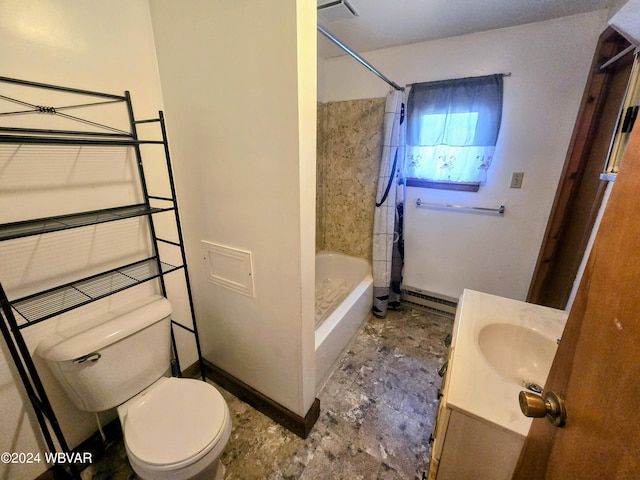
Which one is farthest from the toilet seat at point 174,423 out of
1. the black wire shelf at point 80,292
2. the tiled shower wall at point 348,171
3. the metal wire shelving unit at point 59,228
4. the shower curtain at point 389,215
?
the tiled shower wall at point 348,171

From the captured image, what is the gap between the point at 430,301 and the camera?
2.53 meters

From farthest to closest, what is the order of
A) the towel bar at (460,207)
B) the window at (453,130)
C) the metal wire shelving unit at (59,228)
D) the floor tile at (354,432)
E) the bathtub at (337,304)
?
the towel bar at (460,207) < the window at (453,130) < the bathtub at (337,304) < the floor tile at (354,432) < the metal wire shelving unit at (59,228)

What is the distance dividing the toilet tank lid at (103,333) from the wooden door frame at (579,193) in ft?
7.28

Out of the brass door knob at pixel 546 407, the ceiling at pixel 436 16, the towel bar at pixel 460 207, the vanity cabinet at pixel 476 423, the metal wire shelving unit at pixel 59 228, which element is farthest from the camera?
the towel bar at pixel 460 207

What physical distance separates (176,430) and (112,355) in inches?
16.1

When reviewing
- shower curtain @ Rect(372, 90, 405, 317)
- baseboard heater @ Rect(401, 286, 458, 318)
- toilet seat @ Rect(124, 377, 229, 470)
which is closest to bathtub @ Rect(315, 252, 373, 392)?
shower curtain @ Rect(372, 90, 405, 317)

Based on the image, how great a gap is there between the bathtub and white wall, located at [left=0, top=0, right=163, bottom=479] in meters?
1.19

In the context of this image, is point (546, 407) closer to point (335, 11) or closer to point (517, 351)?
point (517, 351)

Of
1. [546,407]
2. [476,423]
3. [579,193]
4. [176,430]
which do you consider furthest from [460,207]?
[176,430]

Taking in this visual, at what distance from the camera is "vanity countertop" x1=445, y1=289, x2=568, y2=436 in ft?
2.48

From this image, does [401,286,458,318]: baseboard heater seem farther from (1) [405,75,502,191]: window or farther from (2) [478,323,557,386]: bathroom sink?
(2) [478,323,557,386]: bathroom sink

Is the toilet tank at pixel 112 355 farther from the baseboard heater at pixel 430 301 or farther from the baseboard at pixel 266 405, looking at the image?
the baseboard heater at pixel 430 301

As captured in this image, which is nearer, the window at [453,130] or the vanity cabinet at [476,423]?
the vanity cabinet at [476,423]

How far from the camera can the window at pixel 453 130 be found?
6.35 ft
